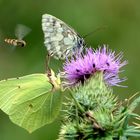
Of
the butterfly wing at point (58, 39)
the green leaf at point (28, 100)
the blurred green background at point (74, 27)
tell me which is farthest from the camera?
the blurred green background at point (74, 27)

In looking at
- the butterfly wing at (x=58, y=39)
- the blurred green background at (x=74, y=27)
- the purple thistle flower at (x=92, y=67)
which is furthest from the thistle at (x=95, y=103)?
the blurred green background at (x=74, y=27)

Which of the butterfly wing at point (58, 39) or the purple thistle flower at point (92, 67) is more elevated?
the butterfly wing at point (58, 39)

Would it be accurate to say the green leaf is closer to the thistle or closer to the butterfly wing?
the thistle

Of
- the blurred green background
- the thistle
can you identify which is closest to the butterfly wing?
the thistle

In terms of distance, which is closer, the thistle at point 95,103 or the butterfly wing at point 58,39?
the thistle at point 95,103

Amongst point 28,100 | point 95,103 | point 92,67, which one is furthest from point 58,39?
point 95,103

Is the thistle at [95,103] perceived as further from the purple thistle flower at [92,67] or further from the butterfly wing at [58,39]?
the butterfly wing at [58,39]
